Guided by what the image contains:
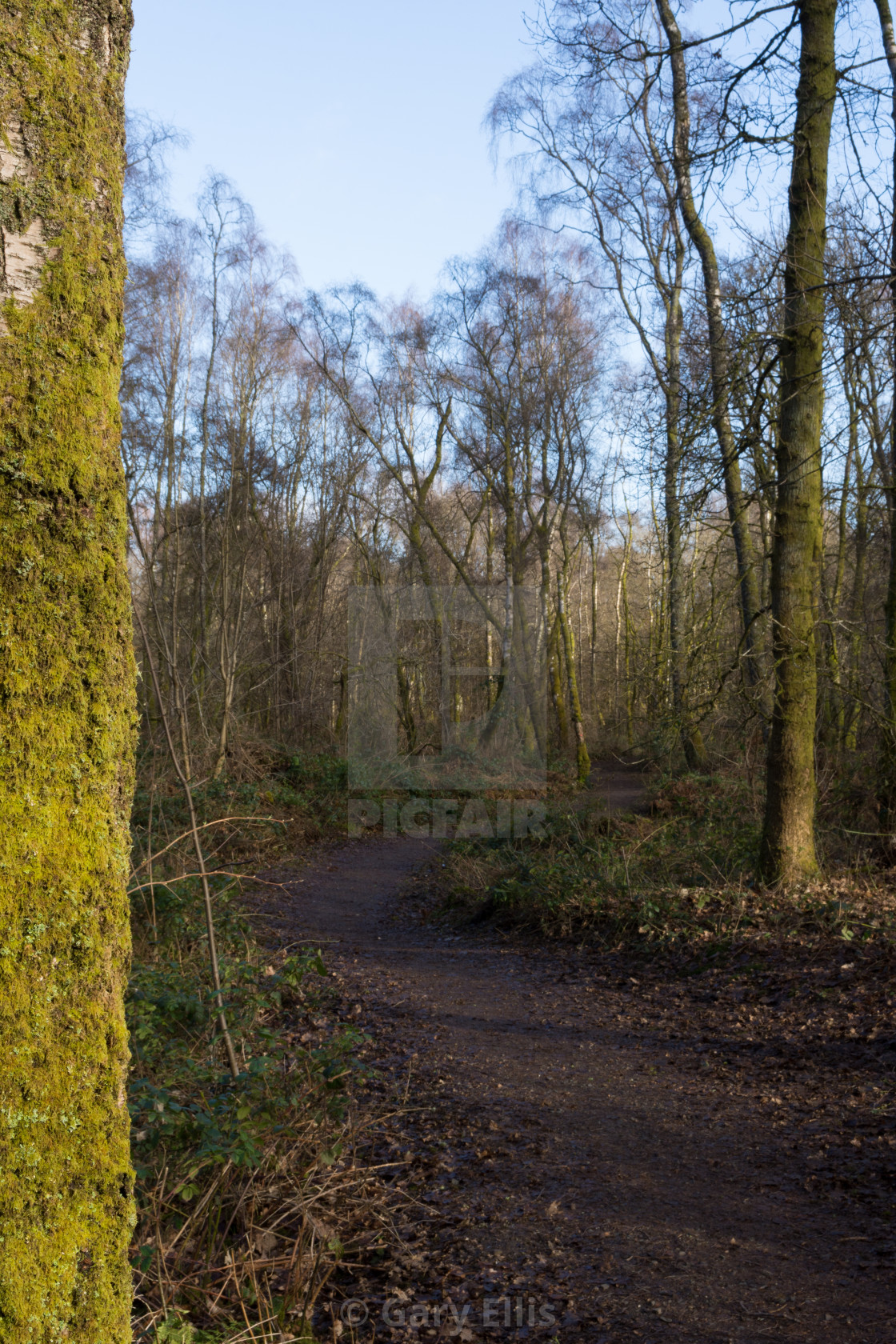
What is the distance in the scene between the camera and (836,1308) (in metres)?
2.99

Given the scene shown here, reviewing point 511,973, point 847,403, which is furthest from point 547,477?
point 511,973

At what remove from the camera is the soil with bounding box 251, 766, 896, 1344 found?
3.05 m

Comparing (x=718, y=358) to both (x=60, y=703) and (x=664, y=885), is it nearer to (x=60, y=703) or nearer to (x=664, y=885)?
(x=664, y=885)

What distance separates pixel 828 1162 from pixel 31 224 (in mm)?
4686

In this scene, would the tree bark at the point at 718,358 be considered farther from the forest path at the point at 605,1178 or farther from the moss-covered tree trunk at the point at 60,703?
the moss-covered tree trunk at the point at 60,703

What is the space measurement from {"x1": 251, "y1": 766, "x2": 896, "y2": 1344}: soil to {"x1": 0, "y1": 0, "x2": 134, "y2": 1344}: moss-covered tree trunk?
2.01 metres

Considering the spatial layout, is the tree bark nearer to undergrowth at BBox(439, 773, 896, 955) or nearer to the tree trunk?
the tree trunk

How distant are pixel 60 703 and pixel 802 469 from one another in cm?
722

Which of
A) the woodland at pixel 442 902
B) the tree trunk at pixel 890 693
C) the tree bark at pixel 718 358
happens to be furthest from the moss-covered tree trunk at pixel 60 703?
the tree trunk at pixel 890 693

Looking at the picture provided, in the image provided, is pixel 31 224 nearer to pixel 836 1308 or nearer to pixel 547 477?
pixel 836 1308

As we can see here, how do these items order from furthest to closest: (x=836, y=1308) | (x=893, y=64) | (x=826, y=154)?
(x=893, y=64) → (x=826, y=154) → (x=836, y=1308)

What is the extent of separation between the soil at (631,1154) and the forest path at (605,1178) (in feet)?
0.04

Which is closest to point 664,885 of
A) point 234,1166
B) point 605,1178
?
point 605,1178

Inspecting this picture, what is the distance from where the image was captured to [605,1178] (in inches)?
158
